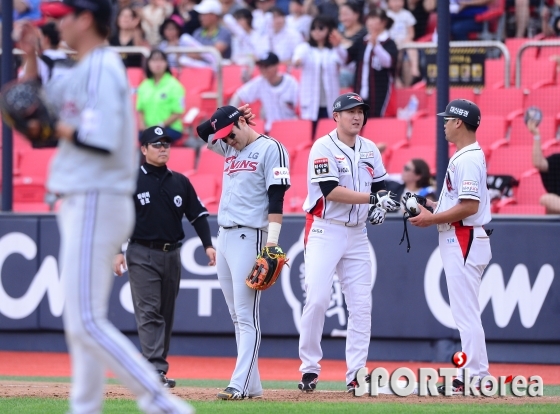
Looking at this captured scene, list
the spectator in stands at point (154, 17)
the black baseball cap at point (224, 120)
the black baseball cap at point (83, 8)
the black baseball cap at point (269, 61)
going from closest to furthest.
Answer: the black baseball cap at point (83, 8) → the black baseball cap at point (224, 120) → the black baseball cap at point (269, 61) → the spectator in stands at point (154, 17)

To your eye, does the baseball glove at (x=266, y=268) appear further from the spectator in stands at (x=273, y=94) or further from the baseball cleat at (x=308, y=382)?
the spectator in stands at (x=273, y=94)

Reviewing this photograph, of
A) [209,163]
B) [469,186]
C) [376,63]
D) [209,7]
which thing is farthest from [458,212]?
[209,7]

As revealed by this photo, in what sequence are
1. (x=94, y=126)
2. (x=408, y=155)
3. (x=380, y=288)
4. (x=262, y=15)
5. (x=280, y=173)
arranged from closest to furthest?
1. (x=94, y=126)
2. (x=280, y=173)
3. (x=380, y=288)
4. (x=408, y=155)
5. (x=262, y=15)

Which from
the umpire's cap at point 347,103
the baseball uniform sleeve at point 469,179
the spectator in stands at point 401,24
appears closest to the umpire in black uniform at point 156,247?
the umpire's cap at point 347,103

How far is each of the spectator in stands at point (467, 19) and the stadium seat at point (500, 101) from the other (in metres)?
1.79

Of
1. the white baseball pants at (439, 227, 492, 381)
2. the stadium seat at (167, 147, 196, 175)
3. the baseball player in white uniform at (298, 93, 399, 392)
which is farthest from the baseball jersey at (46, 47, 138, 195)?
the stadium seat at (167, 147, 196, 175)

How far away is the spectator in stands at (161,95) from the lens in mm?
12203

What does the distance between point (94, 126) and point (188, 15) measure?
1088 centimetres

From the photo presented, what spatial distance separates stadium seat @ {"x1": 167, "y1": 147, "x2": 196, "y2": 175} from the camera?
12086 mm

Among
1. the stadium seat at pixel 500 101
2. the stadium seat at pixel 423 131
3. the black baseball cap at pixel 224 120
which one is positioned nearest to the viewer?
the black baseball cap at pixel 224 120

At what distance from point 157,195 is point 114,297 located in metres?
2.92

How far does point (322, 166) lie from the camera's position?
23.0 ft

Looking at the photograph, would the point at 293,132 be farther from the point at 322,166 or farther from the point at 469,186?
the point at 469,186

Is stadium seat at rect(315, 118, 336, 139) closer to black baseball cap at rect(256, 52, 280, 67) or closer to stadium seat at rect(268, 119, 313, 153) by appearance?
stadium seat at rect(268, 119, 313, 153)
